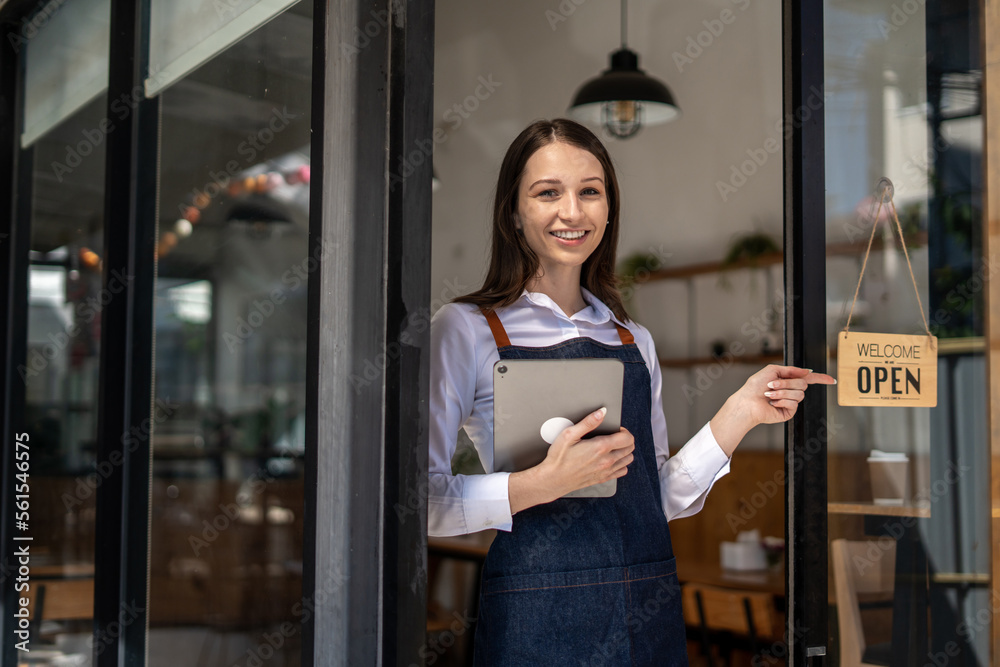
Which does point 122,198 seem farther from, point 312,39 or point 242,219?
point 312,39

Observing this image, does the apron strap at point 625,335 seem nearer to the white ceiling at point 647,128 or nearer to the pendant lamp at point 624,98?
the pendant lamp at point 624,98

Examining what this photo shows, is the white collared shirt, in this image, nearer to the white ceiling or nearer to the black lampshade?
the black lampshade

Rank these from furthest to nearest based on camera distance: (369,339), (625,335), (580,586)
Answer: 1. (625,335)
2. (580,586)
3. (369,339)

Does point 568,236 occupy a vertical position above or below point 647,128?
below

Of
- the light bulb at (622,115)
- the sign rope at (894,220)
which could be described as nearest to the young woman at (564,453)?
the sign rope at (894,220)

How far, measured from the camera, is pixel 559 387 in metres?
1.54

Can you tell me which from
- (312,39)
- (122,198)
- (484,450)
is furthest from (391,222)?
(122,198)
